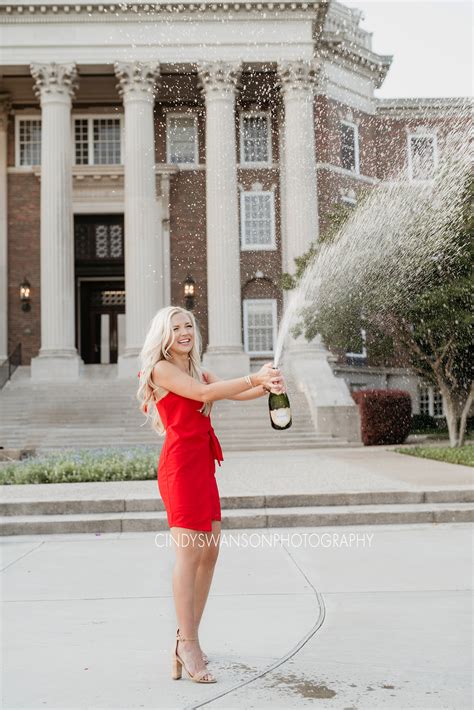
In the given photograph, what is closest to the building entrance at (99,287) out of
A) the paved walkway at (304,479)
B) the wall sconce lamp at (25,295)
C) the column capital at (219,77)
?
the wall sconce lamp at (25,295)

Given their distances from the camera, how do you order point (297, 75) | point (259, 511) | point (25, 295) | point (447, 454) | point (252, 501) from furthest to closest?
point (25, 295), point (297, 75), point (447, 454), point (252, 501), point (259, 511)

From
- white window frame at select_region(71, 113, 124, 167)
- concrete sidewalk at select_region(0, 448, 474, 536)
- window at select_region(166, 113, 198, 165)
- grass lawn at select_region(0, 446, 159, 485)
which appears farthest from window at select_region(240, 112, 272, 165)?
concrete sidewalk at select_region(0, 448, 474, 536)

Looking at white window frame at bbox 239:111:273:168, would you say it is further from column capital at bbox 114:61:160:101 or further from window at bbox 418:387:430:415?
window at bbox 418:387:430:415

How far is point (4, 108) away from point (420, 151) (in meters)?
16.6

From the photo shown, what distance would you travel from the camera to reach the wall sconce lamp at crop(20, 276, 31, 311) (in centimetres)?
3241

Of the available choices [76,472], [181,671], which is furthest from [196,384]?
[76,472]

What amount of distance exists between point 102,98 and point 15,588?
1154 inches

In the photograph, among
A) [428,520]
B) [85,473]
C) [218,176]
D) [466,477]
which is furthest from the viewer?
[218,176]

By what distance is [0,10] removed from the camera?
30.0 meters

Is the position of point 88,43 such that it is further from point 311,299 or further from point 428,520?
point 428,520

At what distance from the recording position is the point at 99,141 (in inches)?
1329

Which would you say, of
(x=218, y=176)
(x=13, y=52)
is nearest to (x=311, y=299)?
(x=218, y=176)

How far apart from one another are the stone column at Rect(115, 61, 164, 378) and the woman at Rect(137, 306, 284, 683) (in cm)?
2431

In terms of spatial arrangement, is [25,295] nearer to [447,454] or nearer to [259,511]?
[447,454]
